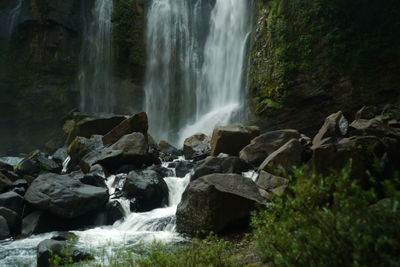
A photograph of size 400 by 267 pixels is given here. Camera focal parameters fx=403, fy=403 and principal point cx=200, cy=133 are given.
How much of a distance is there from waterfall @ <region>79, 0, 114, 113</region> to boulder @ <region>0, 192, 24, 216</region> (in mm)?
Result: 19968

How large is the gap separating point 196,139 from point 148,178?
264 inches

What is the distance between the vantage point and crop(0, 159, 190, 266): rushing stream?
764 cm

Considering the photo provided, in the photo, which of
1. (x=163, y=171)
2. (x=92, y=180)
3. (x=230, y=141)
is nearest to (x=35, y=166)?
(x=92, y=180)

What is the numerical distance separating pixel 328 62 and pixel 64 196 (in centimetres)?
1280

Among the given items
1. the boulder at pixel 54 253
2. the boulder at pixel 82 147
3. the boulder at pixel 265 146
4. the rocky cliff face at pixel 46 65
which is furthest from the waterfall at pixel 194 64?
the boulder at pixel 54 253

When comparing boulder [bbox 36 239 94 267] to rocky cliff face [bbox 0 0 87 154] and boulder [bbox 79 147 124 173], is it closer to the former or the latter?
boulder [bbox 79 147 124 173]

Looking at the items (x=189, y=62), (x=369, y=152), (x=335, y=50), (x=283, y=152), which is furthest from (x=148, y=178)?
(x=189, y=62)

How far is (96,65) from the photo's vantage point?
→ 99.1 feet

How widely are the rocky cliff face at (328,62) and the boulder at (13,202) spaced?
1122 centimetres

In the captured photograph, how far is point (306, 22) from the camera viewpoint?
18.5 metres

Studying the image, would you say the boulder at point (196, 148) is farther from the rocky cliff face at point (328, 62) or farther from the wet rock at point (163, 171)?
the rocky cliff face at point (328, 62)

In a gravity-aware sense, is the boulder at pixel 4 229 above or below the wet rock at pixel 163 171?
above

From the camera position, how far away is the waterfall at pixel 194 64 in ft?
76.8

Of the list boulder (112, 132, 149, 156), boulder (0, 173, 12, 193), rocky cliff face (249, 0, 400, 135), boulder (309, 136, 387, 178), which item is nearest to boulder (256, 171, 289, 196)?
boulder (309, 136, 387, 178)
